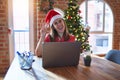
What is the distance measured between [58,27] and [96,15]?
11.2ft

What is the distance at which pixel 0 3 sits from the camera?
397cm

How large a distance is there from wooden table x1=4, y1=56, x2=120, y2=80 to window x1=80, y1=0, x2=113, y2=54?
3.39 m

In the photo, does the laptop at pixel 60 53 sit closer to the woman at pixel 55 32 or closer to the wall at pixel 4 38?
the woman at pixel 55 32

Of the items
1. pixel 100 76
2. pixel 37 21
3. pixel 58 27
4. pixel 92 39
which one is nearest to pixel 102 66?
pixel 100 76

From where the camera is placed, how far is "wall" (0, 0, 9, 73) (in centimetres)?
399

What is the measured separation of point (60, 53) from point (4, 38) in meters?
2.68

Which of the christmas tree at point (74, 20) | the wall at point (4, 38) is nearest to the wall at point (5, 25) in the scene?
the wall at point (4, 38)

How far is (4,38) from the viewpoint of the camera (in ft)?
13.3

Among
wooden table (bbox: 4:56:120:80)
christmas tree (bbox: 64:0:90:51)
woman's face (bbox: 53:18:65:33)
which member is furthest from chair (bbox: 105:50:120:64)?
christmas tree (bbox: 64:0:90:51)

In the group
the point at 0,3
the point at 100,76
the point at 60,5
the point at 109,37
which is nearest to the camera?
the point at 100,76

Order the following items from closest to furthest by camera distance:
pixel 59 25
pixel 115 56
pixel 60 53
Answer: pixel 60 53 → pixel 59 25 → pixel 115 56

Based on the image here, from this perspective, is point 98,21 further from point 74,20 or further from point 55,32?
point 55,32

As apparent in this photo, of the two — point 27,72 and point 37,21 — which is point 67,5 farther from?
point 27,72

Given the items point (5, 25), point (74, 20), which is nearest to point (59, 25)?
point (74, 20)
